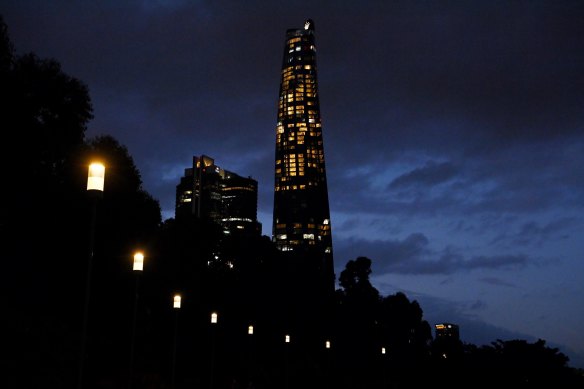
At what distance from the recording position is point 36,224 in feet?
90.6

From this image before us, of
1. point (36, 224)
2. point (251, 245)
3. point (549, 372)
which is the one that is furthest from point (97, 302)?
point (251, 245)

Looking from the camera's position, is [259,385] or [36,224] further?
[259,385]

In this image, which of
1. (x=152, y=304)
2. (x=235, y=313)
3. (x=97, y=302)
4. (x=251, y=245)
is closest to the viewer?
(x=97, y=302)

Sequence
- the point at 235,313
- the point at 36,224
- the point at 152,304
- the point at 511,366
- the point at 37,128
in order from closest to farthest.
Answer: the point at 37,128, the point at 36,224, the point at 511,366, the point at 152,304, the point at 235,313

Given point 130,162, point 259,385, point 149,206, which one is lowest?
point 259,385

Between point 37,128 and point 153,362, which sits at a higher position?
point 37,128

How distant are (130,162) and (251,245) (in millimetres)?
34728

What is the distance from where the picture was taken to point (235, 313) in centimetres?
5350

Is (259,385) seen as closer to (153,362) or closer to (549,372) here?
(153,362)

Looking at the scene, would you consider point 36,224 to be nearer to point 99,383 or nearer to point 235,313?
point 99,383

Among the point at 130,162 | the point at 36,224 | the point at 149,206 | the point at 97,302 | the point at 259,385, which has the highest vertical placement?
the point at 130,162


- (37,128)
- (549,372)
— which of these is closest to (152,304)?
(37,128)

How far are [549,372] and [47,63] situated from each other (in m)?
31.0

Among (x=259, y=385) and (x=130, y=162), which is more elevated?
(x=130, y=162)
